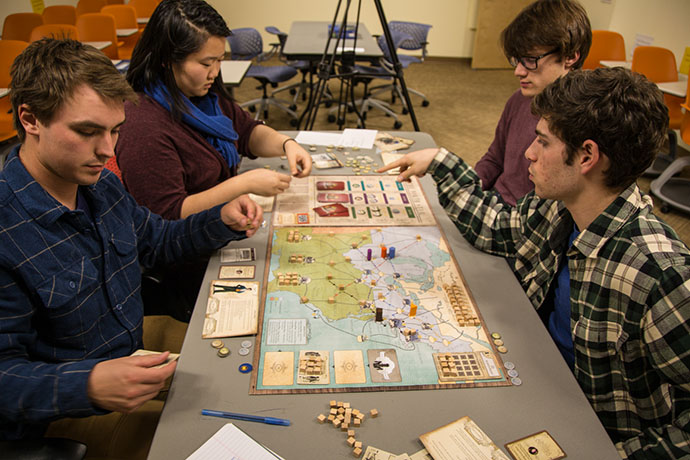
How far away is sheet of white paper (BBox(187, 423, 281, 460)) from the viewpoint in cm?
93

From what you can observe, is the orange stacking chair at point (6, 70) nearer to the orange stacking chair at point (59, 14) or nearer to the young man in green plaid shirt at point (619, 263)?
the orange stacking chair at point (59, 14)

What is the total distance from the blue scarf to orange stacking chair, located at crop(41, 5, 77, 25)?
4.35 m

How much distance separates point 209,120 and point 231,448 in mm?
1188

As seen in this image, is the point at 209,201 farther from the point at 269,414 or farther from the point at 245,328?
the point at 269,414

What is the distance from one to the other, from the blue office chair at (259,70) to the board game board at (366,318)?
341 cm

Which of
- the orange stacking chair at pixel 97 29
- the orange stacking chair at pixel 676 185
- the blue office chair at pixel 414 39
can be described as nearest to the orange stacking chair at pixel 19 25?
the orange stacking chair at pixel 97 29

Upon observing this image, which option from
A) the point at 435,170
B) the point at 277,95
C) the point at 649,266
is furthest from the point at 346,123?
the point at 649,266

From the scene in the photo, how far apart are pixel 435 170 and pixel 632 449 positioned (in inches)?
38.5

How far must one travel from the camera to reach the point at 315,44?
4.42m

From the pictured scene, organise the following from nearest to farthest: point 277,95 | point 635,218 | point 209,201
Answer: point 635,218 → point 209,201 → point 277,95

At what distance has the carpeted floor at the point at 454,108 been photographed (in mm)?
4538

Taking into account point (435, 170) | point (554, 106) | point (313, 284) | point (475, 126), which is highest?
point (554, 106)

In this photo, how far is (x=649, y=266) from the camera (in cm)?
108

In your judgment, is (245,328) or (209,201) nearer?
(245,328)
